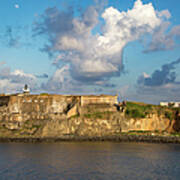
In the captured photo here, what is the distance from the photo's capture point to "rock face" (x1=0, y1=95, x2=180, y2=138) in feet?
238

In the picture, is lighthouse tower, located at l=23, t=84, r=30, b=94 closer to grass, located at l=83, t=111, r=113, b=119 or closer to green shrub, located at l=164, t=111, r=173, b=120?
grass, located at l=83, t=111, r=113, b=119

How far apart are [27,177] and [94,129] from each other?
1891 inches

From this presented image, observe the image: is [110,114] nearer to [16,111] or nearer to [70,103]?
[70,103]

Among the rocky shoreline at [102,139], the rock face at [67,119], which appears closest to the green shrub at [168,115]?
the rock face at [67,119]

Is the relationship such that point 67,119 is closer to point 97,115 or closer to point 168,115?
point 97,115

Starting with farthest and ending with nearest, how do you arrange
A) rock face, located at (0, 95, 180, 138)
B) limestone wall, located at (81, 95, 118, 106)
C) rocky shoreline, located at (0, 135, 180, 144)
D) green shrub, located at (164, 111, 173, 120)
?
1. green shrub, located at (164, 111, 173, 120)
2. limestone wall, located at (81, 95, 118, 106)
3. rock face, located at (0, 95, 180, 138)
4. rocky shoreline, located at (0, 135, 180, 144)

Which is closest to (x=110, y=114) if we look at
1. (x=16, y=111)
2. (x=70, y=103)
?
(x=70, y=103)

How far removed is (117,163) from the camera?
3578 cm

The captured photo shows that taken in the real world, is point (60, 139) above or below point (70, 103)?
below

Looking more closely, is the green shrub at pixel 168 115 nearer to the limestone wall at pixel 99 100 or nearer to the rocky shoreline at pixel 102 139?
the rocky shoreline at pixel 102 139

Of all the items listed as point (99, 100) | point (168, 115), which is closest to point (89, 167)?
point (99, 100)

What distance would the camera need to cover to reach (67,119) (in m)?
74.8

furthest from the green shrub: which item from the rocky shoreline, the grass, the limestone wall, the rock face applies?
the grass

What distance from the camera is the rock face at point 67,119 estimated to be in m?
72.5
